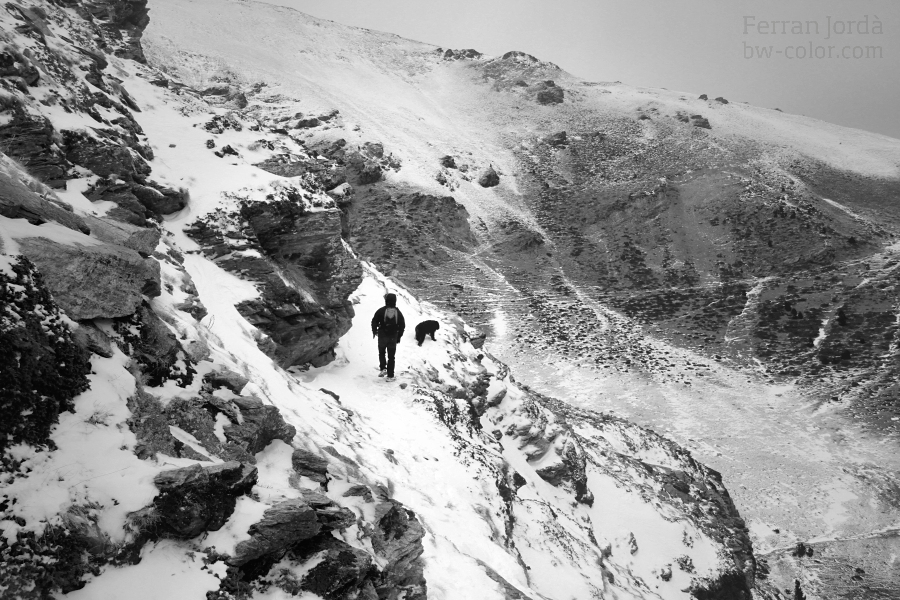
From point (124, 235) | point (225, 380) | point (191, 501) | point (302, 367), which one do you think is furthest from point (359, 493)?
point (302, 367)

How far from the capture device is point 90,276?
4672 mm

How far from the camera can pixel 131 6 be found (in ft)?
79.5

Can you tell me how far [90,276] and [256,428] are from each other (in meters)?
2.21

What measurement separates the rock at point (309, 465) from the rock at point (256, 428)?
315 millimetres

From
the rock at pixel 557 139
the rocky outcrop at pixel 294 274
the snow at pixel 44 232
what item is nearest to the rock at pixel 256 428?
the snow at pixel 44 232

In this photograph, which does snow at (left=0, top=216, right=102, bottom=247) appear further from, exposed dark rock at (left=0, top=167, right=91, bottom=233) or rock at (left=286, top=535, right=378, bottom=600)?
rock at (left=286, top=535, right=378, bottom=600)

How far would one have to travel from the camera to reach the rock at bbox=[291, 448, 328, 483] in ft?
18.8

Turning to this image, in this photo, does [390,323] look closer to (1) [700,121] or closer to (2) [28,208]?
(2) [28,208]

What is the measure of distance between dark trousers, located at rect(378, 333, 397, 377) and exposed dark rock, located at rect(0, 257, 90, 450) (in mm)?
7705

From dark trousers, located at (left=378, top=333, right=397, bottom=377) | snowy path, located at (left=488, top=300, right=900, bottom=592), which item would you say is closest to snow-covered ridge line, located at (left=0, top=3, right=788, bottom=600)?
dark trousers, located at (left=378, top=333, right=397, bottom=377)

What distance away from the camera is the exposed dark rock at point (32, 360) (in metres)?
3.40

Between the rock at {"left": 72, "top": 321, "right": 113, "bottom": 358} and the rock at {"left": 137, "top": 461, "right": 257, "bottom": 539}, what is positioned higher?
the rock at {"left": 72, "top": 321, "right": 113, "bottom": 358}

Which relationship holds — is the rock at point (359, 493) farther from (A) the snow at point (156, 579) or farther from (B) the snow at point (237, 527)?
(A) the snow at point (156, 579)

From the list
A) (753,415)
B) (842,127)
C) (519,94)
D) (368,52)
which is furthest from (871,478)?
(368,52)
